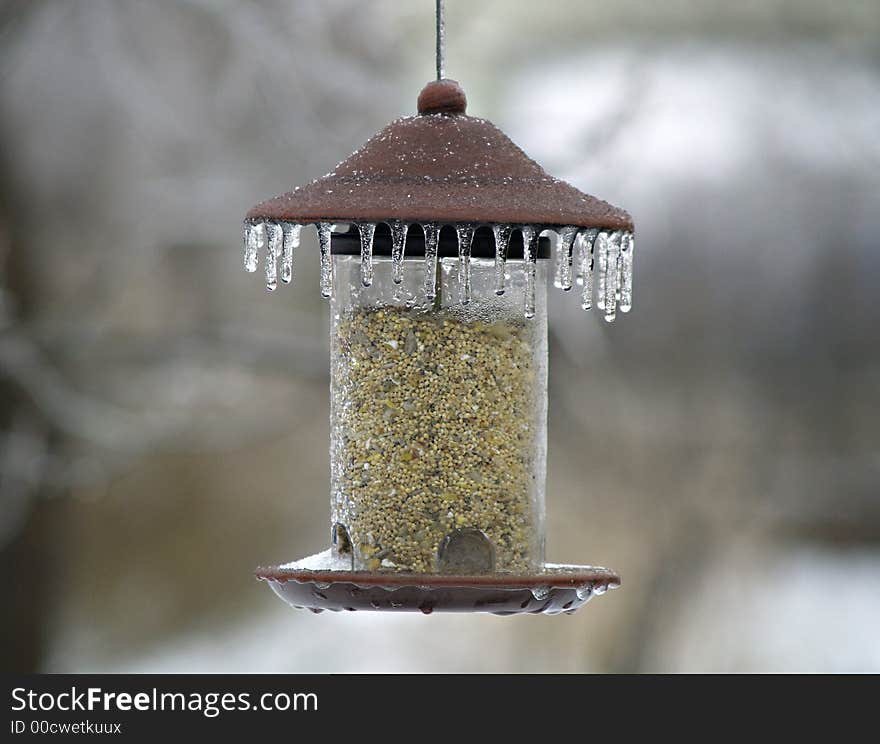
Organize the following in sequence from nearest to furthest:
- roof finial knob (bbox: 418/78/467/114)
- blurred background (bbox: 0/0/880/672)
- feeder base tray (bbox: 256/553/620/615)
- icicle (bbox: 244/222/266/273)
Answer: feeder base tray (bbox: 256/553/620/615), icicle (bbox: 244/222/266/273), roof finial knob (bbox: 418/78/467/114), blurred background (bbox: 0/0/880/672)

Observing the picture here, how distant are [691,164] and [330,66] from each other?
6.22 feet

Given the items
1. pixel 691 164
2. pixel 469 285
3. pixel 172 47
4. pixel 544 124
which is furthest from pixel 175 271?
pixel 469 285

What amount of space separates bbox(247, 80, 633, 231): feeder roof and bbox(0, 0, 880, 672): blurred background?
4.80 metres

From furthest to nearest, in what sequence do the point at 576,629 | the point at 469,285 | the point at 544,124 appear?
the point at 576,629
the point at 544,124
the point at 469,285

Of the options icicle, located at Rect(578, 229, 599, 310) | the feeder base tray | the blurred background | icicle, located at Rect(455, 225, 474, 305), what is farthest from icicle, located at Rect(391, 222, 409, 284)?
the blurred background

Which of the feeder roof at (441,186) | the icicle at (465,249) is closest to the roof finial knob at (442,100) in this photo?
the feeder roof at (441,186)

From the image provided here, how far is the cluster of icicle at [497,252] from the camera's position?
12.3 feet

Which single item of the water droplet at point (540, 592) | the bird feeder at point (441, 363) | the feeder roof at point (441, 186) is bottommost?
the water droplet at point (540, 592)

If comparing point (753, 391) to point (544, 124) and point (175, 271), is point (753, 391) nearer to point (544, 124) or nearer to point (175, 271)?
point (544, 124)

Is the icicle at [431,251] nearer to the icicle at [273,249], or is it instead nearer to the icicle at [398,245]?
the icicle at [398,245]

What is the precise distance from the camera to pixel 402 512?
3.97 metres

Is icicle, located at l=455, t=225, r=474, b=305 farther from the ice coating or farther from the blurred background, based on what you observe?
the blurred background

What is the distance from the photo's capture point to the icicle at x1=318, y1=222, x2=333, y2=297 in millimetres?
3914

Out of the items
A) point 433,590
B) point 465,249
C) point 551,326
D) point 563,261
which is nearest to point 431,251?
Answer: point 465,249
